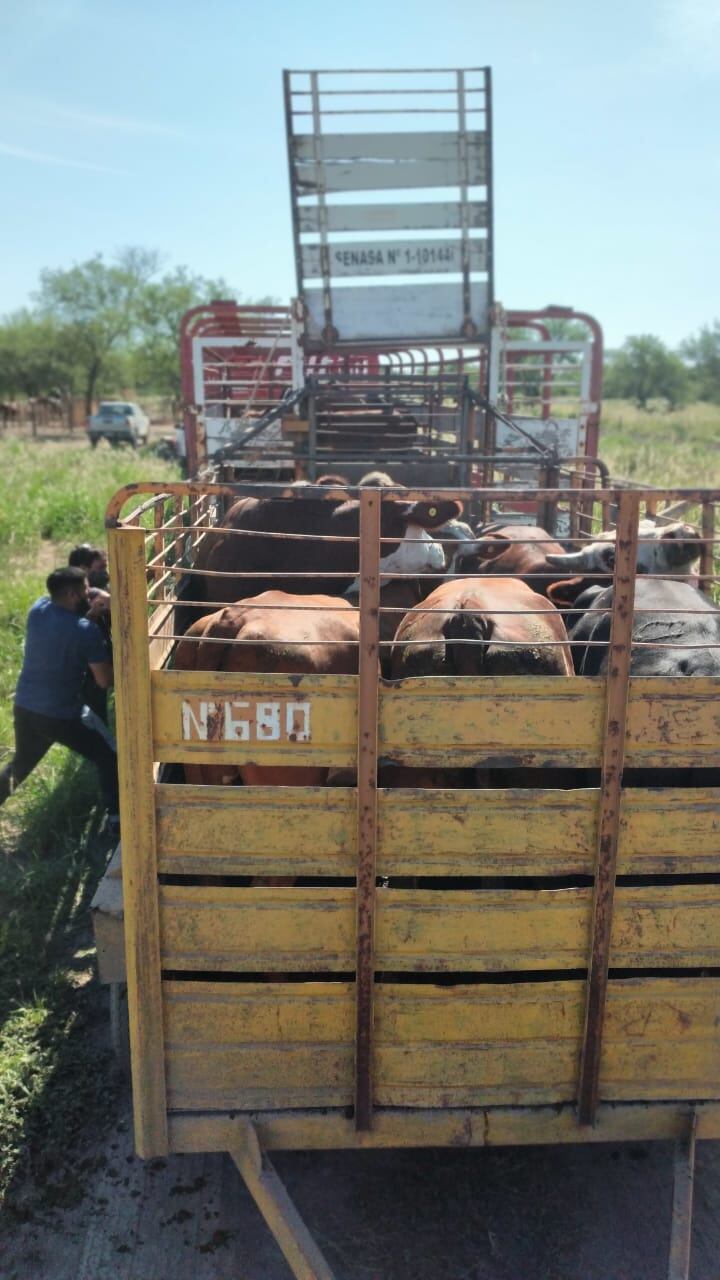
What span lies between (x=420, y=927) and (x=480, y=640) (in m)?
0.96

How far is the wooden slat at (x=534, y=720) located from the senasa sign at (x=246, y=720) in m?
0.24

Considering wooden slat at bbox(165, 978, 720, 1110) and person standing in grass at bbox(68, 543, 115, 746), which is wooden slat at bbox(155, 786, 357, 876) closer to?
wooden slat at bbox(165, 978, 720, 1110)

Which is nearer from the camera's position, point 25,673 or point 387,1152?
point 387,1152

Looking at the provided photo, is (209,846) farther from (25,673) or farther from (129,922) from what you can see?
(25,673)

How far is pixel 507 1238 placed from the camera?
3279 mm

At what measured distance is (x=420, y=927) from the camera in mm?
2871

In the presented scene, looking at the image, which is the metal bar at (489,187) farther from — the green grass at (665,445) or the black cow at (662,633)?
the green grass at (665,445)

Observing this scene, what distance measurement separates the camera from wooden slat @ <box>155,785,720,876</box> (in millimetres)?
2793

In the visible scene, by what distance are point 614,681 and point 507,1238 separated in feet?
6.49

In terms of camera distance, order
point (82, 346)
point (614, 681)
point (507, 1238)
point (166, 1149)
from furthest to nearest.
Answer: point (82, 346) → point (507, 1238) → point (166, 1149) → point (614, 681)

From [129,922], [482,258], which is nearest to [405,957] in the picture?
[129,922]

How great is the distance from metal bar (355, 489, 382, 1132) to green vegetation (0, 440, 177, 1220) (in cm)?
139

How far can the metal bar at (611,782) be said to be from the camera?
8.89 feet

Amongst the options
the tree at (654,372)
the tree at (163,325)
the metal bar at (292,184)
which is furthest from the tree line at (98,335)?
the metal bar at (292,184)
